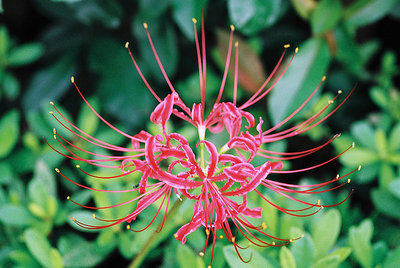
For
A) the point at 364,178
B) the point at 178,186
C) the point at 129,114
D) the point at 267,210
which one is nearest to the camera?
the point at 178,186

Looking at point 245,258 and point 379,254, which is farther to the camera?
point 379,254

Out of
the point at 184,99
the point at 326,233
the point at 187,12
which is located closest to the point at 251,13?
the point at 187,12

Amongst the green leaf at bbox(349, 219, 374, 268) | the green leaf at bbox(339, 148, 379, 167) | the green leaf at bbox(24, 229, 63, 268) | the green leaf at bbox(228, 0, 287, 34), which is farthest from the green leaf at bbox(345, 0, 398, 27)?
the green leaf at bbox(24, 229, 63, 268)

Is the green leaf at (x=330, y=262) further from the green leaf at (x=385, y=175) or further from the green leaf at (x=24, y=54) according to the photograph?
the green leaf at (x=24, y=54)

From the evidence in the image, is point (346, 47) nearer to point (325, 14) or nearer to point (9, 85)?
point (325, 14)

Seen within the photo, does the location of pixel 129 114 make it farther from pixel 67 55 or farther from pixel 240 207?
pixel 240 207

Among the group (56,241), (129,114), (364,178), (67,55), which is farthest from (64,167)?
(364,178)
